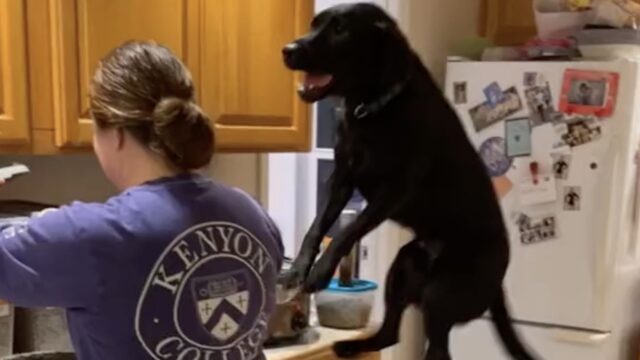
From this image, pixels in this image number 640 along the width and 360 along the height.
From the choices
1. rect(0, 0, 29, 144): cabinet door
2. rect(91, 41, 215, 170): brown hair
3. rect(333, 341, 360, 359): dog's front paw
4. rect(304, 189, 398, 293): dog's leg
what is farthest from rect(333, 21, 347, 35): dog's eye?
rect(0, 0, 29, 144): cabinet door

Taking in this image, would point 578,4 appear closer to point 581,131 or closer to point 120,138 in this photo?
point 581,131

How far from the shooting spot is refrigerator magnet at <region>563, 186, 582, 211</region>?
2568mm

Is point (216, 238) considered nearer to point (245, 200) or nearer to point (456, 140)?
point (245, 200)

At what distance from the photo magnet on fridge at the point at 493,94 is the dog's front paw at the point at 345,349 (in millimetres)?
2279

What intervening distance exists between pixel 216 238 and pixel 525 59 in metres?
1.79

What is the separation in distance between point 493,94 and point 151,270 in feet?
6.15

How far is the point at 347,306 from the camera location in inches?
91.0

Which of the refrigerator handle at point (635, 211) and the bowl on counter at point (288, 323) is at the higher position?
the refrigerator handle at point (635, 211)

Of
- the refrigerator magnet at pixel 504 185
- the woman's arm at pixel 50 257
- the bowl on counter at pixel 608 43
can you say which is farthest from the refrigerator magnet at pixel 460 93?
the woman's arm at pixel 50 257

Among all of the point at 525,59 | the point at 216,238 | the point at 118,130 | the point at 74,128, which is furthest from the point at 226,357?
the point at 525,59

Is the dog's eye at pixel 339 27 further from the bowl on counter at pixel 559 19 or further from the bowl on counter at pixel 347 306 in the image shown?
the bowl on counter at pixel 559 19

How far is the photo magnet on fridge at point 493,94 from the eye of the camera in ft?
9.03

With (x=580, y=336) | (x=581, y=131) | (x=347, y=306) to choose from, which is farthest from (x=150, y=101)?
(x=580, y=336)

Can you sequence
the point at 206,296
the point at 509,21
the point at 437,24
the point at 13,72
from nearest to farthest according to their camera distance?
1. the point at 206,296
2. the point at 13,72
3. the point at 437,24
4. the point at 509,21
